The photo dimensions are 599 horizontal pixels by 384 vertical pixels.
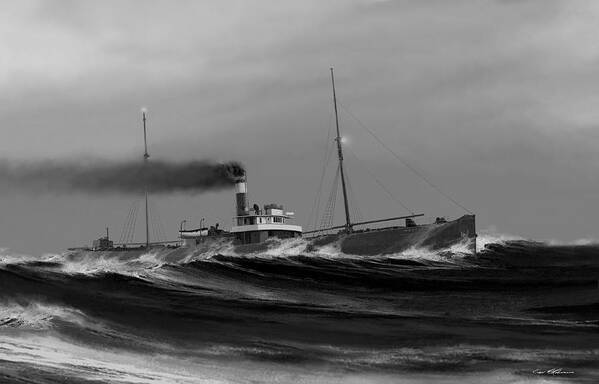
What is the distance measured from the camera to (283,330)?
89.5 feet

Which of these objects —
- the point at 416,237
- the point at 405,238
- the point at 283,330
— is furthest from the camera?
the point at 405,238

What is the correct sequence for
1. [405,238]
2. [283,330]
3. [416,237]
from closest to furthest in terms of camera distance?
[283,330], [416,237], [405,238]

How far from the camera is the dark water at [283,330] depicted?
20.7 meters

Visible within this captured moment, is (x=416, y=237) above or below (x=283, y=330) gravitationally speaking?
above

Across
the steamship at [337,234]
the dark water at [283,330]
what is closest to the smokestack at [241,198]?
the steamship at [337,234]

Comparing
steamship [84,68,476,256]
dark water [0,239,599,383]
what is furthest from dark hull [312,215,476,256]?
dark water [0,239,599,383]

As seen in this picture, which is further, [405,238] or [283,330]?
[405,238]

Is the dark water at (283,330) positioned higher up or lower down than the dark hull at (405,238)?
lower down

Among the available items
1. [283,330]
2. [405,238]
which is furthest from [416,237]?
[283,330]

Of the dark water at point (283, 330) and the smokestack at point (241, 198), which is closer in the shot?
the dark water at point (283, 330)

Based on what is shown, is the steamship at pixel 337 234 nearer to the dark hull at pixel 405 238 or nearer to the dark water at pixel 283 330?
the dark hull at pixel 405 238

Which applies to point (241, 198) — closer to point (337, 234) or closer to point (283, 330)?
point (337, 234)

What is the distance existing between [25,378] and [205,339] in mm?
6962

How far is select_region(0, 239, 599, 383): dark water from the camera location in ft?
67.9
